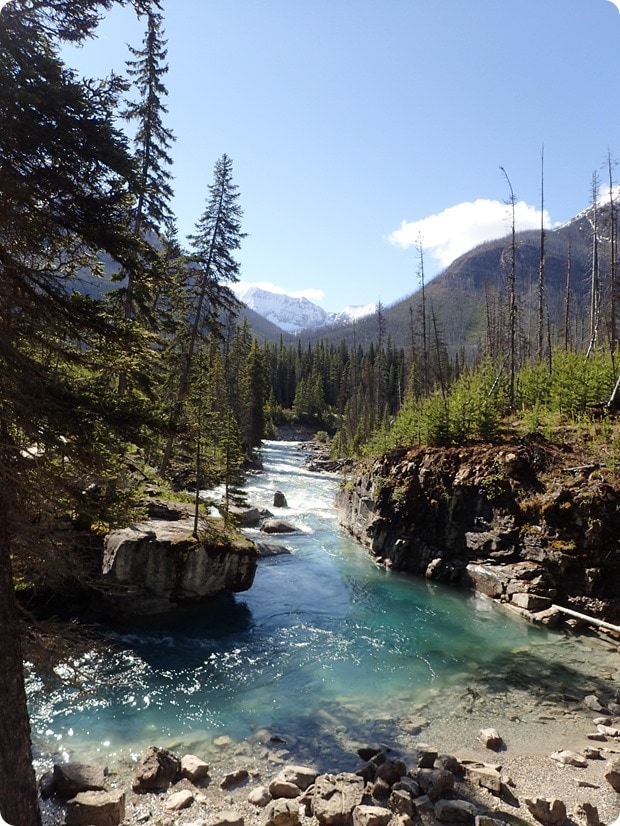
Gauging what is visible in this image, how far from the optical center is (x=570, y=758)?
8.64m

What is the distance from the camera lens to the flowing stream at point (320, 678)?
976cm

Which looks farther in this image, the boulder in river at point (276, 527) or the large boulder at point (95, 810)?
the boulder in river at point (276, 527)

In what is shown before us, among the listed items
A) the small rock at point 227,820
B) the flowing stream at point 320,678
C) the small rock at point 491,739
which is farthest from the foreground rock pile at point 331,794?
the flowing stream at point 320,678

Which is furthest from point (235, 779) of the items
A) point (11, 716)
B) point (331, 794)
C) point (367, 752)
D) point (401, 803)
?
point (11, 716)

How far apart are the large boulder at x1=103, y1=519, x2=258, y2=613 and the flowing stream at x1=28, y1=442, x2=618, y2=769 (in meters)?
0.69

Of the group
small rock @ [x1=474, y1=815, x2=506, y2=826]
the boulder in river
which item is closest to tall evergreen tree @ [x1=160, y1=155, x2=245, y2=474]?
the boulder in river

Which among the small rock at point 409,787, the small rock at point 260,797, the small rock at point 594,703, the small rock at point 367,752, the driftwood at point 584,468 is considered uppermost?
the driftwood at point 584,468

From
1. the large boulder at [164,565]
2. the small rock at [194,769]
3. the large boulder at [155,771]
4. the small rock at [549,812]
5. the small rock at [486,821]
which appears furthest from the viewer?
the large boulder at [164,565]

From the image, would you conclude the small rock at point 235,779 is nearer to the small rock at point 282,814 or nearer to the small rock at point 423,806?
the small rock at point 282,814

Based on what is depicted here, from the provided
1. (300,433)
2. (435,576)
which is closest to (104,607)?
(435,576)

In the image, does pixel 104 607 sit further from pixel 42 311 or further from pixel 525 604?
pixel 525 604

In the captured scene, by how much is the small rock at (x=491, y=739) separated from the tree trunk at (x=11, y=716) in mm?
7891

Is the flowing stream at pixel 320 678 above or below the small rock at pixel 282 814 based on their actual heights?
below

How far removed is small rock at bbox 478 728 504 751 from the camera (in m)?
9.30
